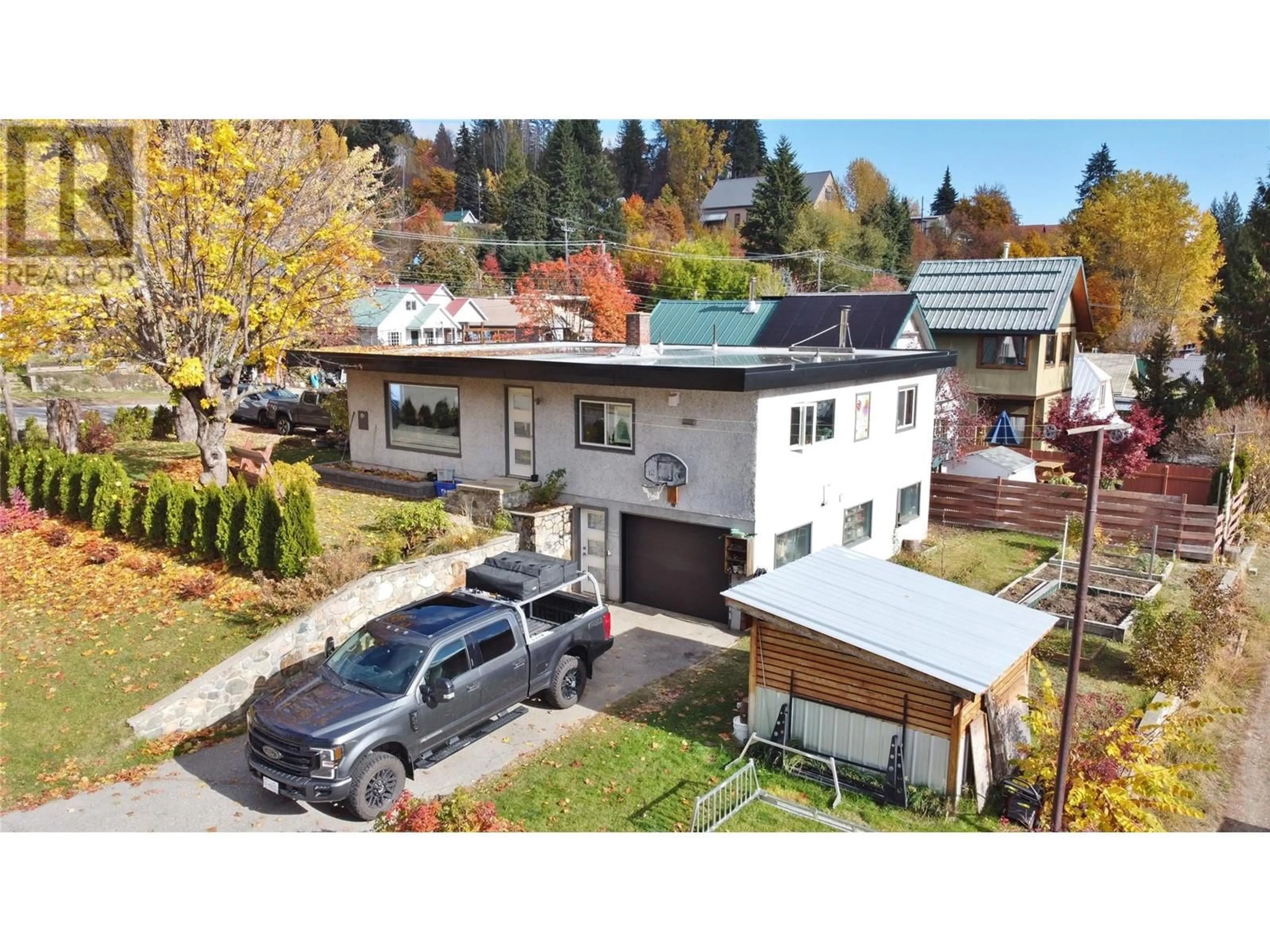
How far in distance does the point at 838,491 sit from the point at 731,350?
22.9ft

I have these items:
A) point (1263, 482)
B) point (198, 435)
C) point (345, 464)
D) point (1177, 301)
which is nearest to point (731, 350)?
point (345, 464)

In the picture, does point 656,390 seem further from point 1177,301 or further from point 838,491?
point 1177,301

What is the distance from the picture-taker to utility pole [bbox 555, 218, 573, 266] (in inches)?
2317

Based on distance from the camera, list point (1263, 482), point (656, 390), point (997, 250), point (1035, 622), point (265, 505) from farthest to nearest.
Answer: point (997, 250)
point (1263, 482)
point (656, 390)
point (265, 505)
point (1035, 622)

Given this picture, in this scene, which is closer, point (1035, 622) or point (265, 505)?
point (1035, 622)

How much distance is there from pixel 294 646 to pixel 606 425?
7.11m

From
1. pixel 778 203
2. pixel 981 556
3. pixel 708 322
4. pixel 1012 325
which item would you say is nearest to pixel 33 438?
pixel 981 556

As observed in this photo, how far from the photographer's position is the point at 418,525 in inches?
602

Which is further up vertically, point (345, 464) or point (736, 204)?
point (736, 204)

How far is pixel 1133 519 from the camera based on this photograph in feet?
69.8

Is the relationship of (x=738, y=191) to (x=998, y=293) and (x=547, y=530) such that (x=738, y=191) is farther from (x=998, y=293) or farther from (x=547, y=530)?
(x=547, y=530)

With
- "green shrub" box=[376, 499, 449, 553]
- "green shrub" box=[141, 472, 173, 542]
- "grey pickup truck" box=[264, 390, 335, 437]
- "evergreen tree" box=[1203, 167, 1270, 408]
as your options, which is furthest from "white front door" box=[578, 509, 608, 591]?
"evergreen tree" box=[1203, 167, 1270, 408]

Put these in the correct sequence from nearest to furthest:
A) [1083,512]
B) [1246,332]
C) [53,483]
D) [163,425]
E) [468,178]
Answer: [53,483], [1083,512], [163,425], [1246,332], [468,178]

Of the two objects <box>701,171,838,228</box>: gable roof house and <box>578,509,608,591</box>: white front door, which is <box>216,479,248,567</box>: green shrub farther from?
<box>701,171,838,228</box>: gable roof house
